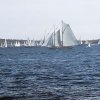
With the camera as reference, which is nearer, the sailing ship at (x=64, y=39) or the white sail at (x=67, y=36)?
the white sail at (x=67, y=36)

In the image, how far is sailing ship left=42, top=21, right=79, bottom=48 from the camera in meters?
160

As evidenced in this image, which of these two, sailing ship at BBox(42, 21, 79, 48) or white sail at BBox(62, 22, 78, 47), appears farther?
sailing ship at BBox(42, 21, 79, 48)

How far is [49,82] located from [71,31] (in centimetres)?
11242

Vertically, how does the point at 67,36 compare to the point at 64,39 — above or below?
above

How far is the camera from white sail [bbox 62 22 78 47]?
15862 centimetres

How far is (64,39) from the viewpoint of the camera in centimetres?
16675

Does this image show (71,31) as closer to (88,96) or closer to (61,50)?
(61,50)

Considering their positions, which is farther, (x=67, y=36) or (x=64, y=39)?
(x=64, y=39)

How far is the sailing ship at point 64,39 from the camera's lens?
159875 millimetres

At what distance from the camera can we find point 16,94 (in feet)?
129

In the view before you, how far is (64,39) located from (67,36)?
3.80 metres

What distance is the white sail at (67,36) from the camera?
158625 millimetres

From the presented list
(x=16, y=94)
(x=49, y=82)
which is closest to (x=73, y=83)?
(x=49, y=82)

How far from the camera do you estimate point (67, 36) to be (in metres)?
163
